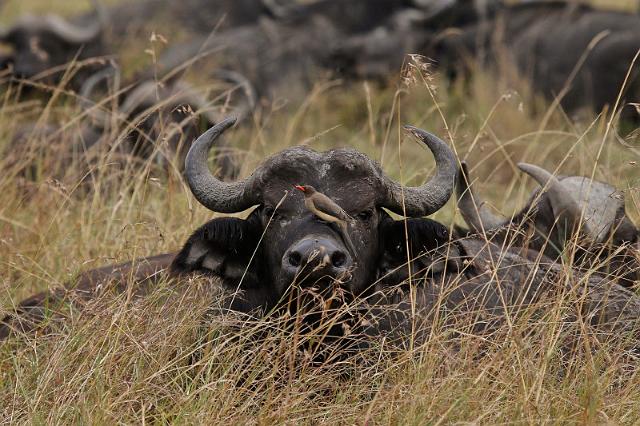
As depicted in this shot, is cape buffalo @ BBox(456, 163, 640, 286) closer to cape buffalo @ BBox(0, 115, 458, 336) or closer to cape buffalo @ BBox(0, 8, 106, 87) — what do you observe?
cape buffalo @ BBox(0, 115, 458, 336)

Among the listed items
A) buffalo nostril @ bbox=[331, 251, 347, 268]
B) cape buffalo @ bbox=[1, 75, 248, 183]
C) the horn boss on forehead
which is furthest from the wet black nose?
cape buffalo @ bbox=[1, 75, 248, 183]

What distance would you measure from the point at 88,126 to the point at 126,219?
351cm

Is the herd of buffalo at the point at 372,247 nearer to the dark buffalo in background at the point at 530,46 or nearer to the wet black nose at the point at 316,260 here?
the wet black nose at the point at 316,260

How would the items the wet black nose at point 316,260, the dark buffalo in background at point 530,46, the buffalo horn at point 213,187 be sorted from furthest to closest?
the dark buffalo in background at point 530,46 < the buffalo horn at point 213,187 < the wet black nose at point 316,260

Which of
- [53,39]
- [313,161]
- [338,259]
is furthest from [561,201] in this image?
[53,39]

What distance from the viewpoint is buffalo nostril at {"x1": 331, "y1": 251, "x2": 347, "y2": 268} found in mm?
4895

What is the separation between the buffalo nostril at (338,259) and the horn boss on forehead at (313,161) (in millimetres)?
560

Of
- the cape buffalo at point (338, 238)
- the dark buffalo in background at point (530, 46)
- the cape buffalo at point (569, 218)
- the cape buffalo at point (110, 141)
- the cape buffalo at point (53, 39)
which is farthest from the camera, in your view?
the cape buffalo at point (53, 39)

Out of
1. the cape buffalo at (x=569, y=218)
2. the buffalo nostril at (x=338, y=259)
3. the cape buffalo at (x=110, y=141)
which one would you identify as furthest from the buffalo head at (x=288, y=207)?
the cape buffalo at (x=110, y=141)

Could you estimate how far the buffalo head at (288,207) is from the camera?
5.30 metres

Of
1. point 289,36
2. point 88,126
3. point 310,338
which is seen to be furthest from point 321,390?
point 289,36

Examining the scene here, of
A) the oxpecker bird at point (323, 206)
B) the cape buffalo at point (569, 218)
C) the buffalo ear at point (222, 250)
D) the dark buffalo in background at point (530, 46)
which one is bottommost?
the dark buffalo in background at point (530, 46)

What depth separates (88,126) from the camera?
10.1m

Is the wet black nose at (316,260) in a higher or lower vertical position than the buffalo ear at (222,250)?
higher
